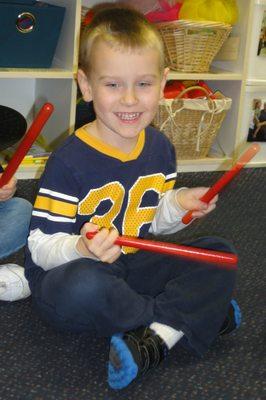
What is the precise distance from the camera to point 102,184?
3.22 feet

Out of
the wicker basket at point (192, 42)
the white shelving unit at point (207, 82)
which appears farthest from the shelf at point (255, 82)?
the wicker basket at point (192, 42)

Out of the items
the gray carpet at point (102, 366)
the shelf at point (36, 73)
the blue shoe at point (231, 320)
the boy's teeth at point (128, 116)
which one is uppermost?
the boy's teeth at point (128, 116)

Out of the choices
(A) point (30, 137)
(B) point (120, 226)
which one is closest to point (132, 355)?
(B) point (120, 226)

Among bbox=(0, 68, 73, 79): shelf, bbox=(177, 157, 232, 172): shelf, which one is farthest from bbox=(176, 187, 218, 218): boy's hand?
bbox=(177, 157, 232, 172): shelf

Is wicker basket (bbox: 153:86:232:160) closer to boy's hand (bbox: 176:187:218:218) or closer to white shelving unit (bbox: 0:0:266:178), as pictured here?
white shelving unit (bbox: 0:0:266:178)

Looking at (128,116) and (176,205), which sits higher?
(128,116)

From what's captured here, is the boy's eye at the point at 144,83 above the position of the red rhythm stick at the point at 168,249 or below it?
above

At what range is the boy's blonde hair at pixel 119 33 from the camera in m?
0.93

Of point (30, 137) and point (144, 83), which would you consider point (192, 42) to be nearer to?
point (144, 83)

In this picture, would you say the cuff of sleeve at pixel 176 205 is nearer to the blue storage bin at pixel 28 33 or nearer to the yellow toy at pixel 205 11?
the blue storage bin at pixel 28 33

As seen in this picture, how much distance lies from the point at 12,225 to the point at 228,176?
16.8 inches

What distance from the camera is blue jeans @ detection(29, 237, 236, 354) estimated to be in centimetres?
92

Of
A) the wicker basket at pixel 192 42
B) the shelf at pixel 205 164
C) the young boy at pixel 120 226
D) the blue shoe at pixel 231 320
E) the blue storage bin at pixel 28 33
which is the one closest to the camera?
the young boy at pixel 120 226

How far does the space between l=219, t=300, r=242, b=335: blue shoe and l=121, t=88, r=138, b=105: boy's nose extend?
0.38 metres
